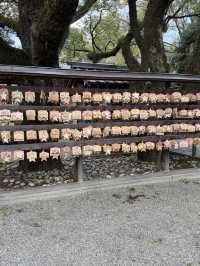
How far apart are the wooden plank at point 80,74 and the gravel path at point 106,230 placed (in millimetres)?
1862

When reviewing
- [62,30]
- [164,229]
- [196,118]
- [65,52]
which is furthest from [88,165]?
[65,52]

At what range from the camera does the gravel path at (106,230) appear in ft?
11.4

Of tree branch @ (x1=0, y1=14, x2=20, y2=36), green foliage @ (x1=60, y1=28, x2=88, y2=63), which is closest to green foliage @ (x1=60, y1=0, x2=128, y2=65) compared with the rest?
green foliage @ (x1=60, y1=28, x2=88, y2=63)

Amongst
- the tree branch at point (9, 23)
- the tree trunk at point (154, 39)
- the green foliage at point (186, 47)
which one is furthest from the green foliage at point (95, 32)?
the tree trunk at point (154, 39)

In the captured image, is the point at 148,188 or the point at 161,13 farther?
the point at 161,13

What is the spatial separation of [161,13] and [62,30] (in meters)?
3.05

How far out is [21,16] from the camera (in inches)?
283

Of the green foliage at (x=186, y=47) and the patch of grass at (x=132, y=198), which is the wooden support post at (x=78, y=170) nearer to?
the patch of grass at (x=132, y=198)

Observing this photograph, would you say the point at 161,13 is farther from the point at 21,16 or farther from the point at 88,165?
the point at 88,165

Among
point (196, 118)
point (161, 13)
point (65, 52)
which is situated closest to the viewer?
point (196, 118)

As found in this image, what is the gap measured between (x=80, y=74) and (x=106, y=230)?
2290 mm

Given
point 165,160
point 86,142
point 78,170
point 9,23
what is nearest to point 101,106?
point 86,142

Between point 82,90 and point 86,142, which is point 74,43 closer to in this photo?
point 82,90

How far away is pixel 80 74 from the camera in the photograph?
5.11 m
